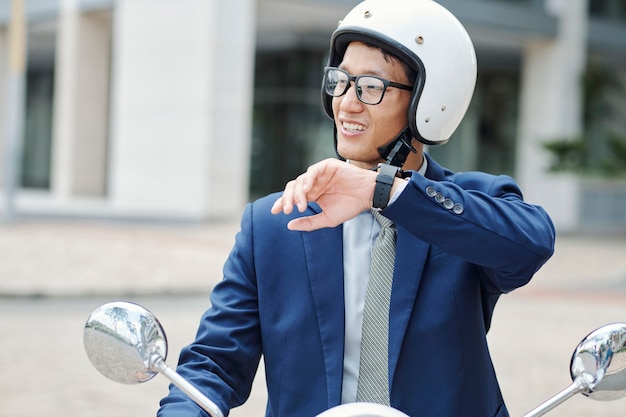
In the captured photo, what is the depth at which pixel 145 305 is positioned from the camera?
920cm

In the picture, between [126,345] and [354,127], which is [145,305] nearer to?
[354,127]

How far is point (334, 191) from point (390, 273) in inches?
14.6

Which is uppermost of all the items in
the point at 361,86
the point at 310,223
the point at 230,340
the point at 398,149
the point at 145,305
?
the point at 361,86

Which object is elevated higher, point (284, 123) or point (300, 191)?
point (284, 123)

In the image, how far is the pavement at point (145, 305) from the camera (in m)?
5.80

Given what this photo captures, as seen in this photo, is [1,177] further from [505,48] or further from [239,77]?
[505,48]

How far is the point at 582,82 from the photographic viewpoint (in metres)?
25.8

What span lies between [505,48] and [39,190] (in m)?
17.0

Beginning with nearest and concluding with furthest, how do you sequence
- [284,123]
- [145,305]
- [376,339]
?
[376,339], [145,305], [284,123]

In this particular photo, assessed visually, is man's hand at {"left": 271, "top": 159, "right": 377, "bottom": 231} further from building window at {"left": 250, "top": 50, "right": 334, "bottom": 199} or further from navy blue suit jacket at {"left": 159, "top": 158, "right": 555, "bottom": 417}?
building window at {"left": 250, "top": 50, "right": 334, "bottom": 199}

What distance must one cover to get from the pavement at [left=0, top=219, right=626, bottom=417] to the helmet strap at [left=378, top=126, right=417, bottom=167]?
3.67 m

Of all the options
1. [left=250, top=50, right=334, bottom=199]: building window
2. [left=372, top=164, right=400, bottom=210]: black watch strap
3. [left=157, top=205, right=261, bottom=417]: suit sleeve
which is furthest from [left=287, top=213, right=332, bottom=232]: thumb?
[left=250, top=50, right=334, bottom=199]: building window

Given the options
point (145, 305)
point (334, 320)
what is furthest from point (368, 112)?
point (145, 305)

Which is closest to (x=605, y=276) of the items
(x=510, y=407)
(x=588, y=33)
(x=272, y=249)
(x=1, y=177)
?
(x=510, y=407)
